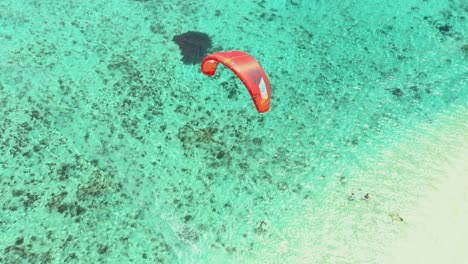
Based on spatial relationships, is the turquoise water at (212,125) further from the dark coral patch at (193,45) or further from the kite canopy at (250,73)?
the kite canopy at (250,73)

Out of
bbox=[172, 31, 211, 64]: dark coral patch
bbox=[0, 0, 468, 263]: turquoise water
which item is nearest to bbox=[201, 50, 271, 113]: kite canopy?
bbox=[0, 0, 468, 263]: turquoise water

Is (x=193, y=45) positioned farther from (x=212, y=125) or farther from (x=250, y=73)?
(x=250, y=73)

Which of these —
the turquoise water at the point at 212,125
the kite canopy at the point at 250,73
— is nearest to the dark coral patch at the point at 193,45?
the turquoise water at the point at 212,125

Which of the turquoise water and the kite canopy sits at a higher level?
the kite canopy

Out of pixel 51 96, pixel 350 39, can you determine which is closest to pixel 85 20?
pixel 51 96

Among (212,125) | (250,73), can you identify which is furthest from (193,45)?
(250,73)

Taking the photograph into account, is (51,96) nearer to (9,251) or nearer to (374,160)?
(9,251)

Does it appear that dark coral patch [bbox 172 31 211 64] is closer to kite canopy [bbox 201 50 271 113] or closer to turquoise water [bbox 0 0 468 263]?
turquoise water [bbox 0 0 468 263]

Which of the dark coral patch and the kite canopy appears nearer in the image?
the kite canopy
